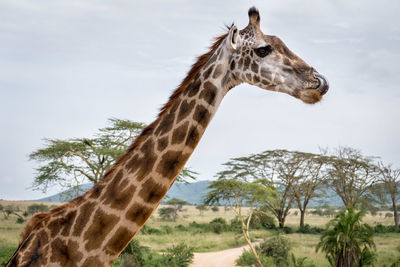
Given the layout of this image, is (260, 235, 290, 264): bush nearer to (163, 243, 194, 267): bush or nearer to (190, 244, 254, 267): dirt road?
(190, 244, 254, 267): dirt road

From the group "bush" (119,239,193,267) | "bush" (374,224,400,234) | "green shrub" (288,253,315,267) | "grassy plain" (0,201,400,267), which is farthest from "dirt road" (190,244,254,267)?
"bush" (374,224,400,234)

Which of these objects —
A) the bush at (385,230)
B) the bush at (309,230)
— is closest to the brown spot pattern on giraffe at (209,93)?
the bush at (309,230)

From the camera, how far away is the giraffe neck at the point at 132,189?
2.90 m

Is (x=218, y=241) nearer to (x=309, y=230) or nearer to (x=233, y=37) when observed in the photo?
(x=309, y=230)

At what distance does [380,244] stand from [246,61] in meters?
30.0

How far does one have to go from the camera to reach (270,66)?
297cm

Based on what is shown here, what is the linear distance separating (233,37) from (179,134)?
86 centimetres

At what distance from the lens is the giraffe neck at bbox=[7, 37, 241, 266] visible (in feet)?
9.50

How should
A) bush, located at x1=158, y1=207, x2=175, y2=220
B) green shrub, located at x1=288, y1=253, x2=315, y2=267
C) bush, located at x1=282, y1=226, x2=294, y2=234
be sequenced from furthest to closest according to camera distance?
bush, located at x1=158, y1=207, x2=175, y2=220 < bush, located at x1=282, y1=226, x2=294, y2=234 < green shrub, located at x1=288, y1=253, x2=315, y2=267

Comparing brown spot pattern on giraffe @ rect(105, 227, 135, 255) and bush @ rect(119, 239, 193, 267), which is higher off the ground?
brown spot pattern on giraffe @ rect(105, 227, 135, 255)

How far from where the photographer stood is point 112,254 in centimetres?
291

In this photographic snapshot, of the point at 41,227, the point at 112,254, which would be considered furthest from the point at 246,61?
the point at 41,227

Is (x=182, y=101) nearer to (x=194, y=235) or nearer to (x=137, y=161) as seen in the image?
(x=137, y=161)

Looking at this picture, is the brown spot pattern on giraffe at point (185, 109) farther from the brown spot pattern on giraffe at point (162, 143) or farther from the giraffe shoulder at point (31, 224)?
the giraffe shoulder at point (31, 224)
